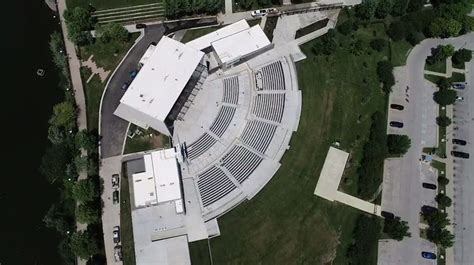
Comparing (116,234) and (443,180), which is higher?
(443,180)

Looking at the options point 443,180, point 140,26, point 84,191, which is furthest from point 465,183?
point 140,26

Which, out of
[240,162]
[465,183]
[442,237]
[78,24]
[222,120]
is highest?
[78,24]

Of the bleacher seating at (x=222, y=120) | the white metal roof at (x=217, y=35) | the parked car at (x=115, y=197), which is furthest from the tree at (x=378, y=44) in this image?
the parked car at (x=115, y=197)

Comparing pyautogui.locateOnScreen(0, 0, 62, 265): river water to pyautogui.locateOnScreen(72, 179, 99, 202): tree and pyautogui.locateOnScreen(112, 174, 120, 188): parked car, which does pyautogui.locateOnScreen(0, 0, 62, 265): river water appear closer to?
pyautogui.locateOnScreen(72, 179, 99, 202): tree

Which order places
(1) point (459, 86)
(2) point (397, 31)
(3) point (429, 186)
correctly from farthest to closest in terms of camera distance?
(2) point (397, 31) < (1) point (459, 86) < (3) point (429, 186)

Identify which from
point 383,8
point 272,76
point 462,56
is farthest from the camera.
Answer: point 383,8

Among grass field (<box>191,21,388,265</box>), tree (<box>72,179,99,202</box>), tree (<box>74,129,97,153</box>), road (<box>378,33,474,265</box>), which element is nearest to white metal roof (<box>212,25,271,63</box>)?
grass field (<box>191,21,388,265</box>)

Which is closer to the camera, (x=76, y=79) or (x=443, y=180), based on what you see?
(x=443, y=180)

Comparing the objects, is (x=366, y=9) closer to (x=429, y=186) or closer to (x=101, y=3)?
(x=429, y=186)
